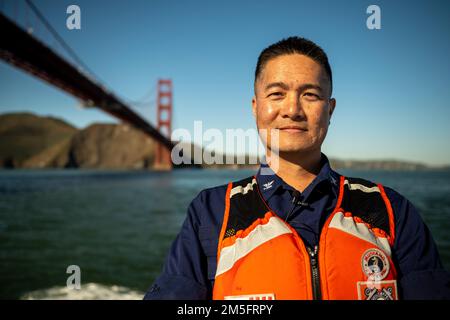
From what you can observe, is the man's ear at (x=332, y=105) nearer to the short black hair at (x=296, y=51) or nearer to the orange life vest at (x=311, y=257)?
the short black hair at (x=296, y=51)

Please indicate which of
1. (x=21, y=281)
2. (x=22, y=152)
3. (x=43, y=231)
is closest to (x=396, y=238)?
(x=21, y=281)

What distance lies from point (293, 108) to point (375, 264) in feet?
2.22

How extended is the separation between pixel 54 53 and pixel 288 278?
22.2 m

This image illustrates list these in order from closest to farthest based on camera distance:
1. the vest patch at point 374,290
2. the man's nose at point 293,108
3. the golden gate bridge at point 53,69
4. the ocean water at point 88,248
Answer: the vest patch at point 374,290 < the man's nose at point 293,108 < the ocean water at point 88,248 < the golden gate bridge at point 53,69

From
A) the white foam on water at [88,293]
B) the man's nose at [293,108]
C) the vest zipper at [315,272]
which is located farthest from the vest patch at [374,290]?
the white foam on water at [88,293]

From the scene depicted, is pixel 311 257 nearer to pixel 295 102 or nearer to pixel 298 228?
pixel 298 228

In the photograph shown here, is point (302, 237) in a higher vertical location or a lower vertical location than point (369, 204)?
lower

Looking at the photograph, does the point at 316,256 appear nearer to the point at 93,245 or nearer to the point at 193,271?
the point at 193,271

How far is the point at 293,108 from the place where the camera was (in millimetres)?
1248

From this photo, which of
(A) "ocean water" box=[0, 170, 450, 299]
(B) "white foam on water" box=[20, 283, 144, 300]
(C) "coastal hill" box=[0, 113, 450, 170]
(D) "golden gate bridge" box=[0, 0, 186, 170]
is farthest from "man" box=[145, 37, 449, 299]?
(C) "coastal hill" box=[0, 113, 450, 170]

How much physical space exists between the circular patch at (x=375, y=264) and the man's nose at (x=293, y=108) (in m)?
0.59

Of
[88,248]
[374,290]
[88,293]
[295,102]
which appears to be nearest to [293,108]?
[295,102]

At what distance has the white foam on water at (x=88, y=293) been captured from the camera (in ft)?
15.4

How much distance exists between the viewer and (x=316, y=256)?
121 centimetres
